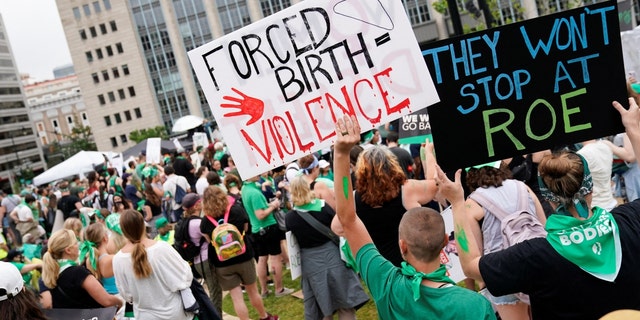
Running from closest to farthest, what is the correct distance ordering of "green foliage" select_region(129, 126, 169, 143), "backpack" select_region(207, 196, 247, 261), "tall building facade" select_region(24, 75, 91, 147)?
"backpack" select_region(207, 196, 247, 261)
"green foliage" select_region(129, 126, 169, 143)
"tall building facade" select_region(24, 75, 91, 147)

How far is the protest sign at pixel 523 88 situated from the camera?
2.85 metres

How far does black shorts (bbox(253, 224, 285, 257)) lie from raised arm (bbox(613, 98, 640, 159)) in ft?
16.2

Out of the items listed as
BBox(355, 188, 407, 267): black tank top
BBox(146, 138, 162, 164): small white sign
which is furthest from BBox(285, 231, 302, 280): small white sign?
BBox(146, 138, 162, 164): small white sign

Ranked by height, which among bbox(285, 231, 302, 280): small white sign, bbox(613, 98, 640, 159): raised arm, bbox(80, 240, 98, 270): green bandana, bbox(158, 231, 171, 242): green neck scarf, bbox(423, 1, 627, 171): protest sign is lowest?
bbox(285, 231, 302, 280): small white sign

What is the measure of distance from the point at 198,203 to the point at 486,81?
13.7 feet

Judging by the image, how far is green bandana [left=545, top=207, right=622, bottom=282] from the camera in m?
2.26

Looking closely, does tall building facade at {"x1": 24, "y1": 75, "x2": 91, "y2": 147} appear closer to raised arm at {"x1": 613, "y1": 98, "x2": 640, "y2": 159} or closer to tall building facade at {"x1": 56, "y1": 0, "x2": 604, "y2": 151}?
tall building facade at {"x1": 56, "y1": 0, "x2": 604, "y2": 151}

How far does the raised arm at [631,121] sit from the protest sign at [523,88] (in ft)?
0.20

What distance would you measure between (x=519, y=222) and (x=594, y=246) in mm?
1221

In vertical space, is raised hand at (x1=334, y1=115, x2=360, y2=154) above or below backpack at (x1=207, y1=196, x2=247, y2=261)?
above

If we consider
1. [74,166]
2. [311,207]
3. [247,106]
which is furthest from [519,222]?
[74,166]

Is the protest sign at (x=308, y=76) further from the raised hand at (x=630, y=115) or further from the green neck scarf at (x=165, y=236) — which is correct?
the green neck scarf at (x=165, y=236)

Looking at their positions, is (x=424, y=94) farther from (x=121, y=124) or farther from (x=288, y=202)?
(x=121, y=124)

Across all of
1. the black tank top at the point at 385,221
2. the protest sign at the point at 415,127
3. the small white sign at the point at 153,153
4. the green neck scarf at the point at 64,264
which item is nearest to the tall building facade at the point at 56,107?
the small white sign at the point at 153,153
